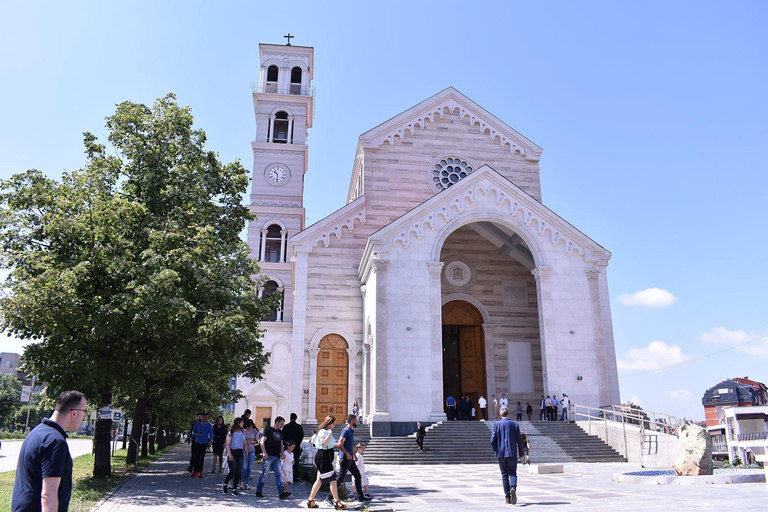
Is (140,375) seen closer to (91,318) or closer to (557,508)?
(91,318)

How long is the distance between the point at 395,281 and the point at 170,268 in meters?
11.9

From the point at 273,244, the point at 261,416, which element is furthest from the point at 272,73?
the point at 261,416

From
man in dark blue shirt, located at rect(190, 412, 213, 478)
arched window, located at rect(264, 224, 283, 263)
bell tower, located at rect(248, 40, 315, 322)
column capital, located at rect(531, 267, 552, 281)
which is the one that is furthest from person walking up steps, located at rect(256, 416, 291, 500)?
arched window, located at rect(264, 224, 283, 263)

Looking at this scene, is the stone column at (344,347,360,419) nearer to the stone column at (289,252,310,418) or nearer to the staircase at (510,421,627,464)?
the stone column at (289,252,310,418)

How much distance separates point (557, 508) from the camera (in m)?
9.59

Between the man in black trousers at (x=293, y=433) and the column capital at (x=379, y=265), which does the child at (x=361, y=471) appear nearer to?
the man in black trousers at (x=293, y=433)

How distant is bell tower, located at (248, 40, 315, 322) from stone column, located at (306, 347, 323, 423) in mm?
10283


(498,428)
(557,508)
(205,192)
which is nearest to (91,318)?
(205,192)

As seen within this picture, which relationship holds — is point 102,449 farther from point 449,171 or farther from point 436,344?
point 449,171

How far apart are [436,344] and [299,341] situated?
6858mm

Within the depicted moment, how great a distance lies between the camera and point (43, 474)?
4293 millimetres

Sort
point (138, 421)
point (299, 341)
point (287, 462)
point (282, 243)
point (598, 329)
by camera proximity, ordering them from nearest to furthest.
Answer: point (287, 462) < point (138, 421) < point (598, 329) < point (299, 341) < point (282, 243)

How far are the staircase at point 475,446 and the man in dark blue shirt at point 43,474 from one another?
56.0ft

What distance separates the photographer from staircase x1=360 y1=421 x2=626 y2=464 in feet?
67.0
